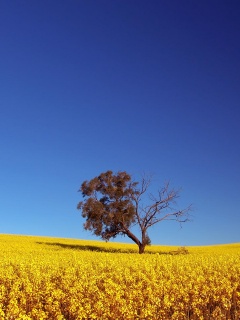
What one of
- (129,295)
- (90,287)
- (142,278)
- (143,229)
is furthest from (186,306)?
(143,229)

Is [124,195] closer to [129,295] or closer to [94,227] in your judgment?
[94,227]

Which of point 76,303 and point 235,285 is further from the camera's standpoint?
point 235,285

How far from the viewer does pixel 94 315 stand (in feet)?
32.8

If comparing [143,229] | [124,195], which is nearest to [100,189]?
[124,195]

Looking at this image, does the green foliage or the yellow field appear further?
the green foliage

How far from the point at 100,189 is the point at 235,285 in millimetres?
34400

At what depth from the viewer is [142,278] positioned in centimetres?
1602

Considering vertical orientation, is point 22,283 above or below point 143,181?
below

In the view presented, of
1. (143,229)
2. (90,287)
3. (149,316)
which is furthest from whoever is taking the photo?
(143,229)

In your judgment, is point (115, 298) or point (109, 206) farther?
point (109, 206)

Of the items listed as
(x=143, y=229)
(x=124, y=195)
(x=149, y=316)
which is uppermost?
(x=124, y=195)

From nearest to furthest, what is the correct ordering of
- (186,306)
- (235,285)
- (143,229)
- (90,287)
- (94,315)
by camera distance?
(94,315)
(186,306)
(90,287)
(235,285)
(143,229)

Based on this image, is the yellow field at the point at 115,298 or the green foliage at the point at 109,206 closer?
the yellow field at the point at 115,298

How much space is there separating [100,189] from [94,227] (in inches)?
178
